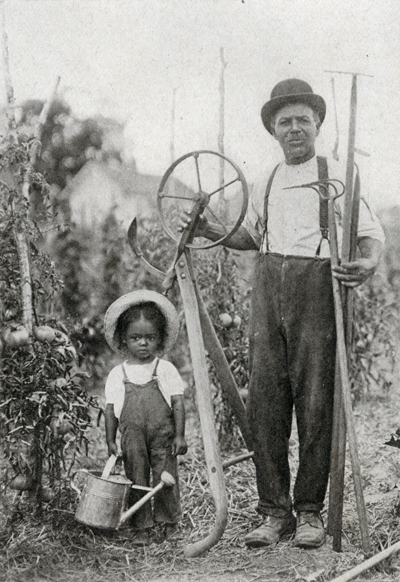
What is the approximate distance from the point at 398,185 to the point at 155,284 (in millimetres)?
2128

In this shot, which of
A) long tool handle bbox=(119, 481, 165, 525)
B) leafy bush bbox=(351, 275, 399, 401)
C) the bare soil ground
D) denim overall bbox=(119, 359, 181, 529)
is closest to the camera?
the bare soil ground

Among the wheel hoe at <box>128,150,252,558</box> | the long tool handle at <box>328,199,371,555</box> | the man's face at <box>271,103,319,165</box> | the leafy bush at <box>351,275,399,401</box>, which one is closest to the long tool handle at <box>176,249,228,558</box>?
the wheel hoe at <box>128,150,252,558</box>

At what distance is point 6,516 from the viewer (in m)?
3.10

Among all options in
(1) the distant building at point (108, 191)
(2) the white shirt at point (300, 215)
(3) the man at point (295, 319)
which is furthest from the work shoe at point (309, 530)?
(1) the distant building at point (108, 191)

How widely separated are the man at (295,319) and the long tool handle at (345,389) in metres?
0.09

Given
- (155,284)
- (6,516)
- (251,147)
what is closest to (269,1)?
(251,147)

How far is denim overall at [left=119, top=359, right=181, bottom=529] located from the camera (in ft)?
10.1

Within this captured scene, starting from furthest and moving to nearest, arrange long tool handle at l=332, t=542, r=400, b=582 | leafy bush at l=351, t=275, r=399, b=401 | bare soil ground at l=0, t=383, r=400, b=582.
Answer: leafy bush at l=351, t=275, r=399, b=401, bare soil ground at l=0, t=383, r=400, b=582, long tool handle at l=332, t=542, r=400, b=582

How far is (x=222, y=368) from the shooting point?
3.16m

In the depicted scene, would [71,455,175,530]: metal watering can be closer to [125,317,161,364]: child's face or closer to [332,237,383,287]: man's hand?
[125,317,161,364]: child's face

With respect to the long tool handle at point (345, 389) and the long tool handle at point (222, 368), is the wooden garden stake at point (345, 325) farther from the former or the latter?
the long tool handle at point (222, 368)

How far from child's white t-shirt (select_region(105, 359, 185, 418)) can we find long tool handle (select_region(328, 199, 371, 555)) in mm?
819

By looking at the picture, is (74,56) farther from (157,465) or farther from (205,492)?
(205,492)

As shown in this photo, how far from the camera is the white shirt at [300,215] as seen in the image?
3.04m
